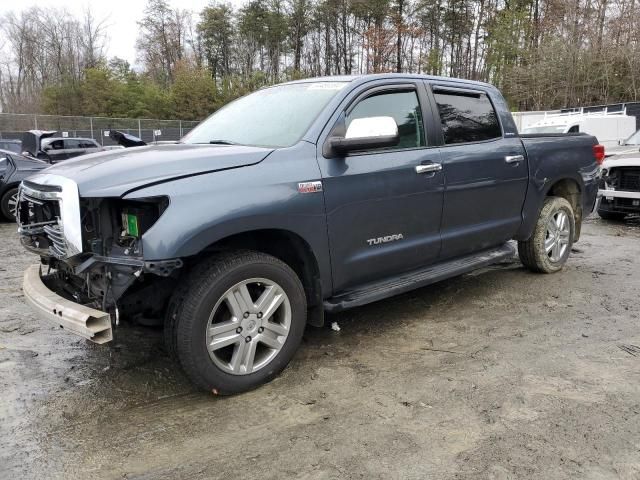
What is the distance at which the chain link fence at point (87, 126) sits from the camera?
2859 cm

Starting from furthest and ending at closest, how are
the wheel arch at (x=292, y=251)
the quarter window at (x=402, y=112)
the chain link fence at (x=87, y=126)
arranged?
the chain link fence at (x=87, y=126) → the quarter window at (x=402, y=112) → the wheel arch at (x=292, y=251)

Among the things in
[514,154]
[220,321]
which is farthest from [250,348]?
[514,154]

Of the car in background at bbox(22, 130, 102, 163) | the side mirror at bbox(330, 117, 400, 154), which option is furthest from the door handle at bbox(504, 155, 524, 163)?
the car in background at bbox(22, 130, 102, 163)

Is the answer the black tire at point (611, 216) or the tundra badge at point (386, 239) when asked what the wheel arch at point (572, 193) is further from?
the black tire at point (611, 216)

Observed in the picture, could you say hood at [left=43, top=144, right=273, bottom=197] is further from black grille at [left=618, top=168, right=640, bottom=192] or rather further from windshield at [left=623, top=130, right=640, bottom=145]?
windshield at [left=623, top=130, right=640, bottom=145]

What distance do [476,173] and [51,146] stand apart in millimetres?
15752

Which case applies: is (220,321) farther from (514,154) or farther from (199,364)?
(514,154)

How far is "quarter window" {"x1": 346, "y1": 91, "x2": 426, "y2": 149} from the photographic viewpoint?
3.83 meters

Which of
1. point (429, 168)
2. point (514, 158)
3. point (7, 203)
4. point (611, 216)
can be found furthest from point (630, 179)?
point (7, 203)

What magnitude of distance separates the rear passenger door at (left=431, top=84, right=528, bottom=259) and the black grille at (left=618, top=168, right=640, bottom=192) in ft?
15.8

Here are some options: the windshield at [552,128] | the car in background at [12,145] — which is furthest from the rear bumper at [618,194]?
the car in background at [12,145]

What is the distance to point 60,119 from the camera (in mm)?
30234

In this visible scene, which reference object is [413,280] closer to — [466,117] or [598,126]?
[466,117]

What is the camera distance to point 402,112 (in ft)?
13.3
